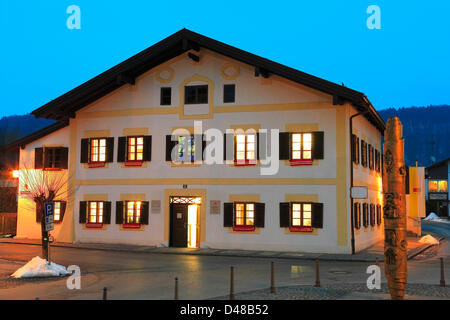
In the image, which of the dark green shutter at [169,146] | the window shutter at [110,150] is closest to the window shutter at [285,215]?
the dark green shutter at [169,146]

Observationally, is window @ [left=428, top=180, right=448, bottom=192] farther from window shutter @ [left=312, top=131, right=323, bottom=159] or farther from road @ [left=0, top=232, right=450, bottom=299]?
window shutter @ [left=312, top=131, right=323, bottom=159]

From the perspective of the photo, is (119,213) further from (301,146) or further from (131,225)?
(301,146)

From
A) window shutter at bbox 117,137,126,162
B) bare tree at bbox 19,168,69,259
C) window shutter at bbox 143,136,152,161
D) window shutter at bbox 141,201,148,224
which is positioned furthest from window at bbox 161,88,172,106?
bare tree at bbox 19,168,69,259

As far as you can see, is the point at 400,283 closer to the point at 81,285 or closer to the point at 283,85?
the point at 81,285

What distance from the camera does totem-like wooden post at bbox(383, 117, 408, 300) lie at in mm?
11586

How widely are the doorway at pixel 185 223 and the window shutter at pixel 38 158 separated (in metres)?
8.17

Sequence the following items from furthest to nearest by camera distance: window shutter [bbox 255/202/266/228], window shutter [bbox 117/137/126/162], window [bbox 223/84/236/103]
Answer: window shutter [bbox 117/137/126/162]
window [bbox 223/84/236/103]
window shutter [bbox 255/202/266/228]

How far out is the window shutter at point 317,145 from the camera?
23.9 m

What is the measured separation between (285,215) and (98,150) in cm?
1011

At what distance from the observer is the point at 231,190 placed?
25109mm

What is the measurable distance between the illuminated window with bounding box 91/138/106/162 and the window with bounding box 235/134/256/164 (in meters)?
7.02

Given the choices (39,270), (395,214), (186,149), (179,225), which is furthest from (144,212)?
(395,214)

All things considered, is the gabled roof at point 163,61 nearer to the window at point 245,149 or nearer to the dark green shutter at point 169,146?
the window at point 245,149
